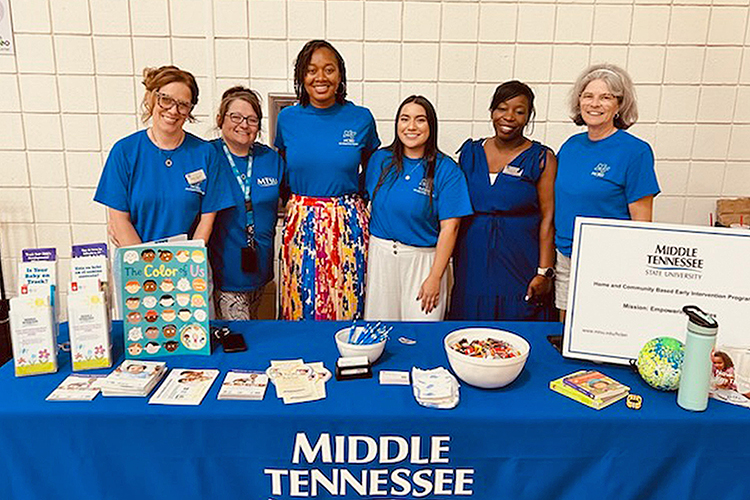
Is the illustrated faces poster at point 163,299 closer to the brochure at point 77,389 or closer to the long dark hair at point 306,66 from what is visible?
the brochure at point 77,389

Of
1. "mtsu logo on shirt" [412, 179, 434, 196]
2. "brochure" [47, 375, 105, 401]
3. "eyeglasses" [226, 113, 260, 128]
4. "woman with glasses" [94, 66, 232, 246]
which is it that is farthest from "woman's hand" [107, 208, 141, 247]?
"mtsu logo on shirt" [412, 179, 434, 196]

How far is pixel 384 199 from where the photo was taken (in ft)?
7.73

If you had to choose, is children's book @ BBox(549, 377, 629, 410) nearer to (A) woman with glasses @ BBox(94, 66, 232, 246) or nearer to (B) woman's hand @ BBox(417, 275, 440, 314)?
(B) woman's hand @ BBox(417, 275, 440, 314)

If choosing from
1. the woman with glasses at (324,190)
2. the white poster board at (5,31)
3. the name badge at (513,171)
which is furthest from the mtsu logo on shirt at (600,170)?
the white poster board at (5,31)

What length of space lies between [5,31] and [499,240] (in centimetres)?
270

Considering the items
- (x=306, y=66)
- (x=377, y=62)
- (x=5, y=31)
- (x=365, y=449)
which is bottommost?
(x=365, y=449)

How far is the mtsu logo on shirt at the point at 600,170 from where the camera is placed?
7.12 feet

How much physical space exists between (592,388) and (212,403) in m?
0.91

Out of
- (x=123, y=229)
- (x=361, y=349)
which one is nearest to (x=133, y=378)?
(x=361, y=349)

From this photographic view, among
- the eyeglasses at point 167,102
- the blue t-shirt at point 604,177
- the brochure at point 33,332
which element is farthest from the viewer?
the blue t-shirt at point 604,177

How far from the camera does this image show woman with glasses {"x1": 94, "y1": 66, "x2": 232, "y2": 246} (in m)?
2.06

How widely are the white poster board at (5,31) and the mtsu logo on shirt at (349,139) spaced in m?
1.95

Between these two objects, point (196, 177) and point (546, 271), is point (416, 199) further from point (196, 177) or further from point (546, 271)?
point (196, 177)

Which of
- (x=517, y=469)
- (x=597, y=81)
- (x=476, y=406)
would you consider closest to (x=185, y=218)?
(x=476, y=406)
